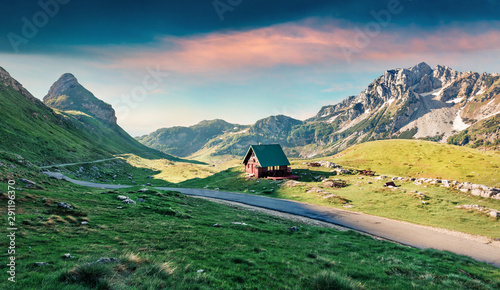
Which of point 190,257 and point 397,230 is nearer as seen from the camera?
point 190,257

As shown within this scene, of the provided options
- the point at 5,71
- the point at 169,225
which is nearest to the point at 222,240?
the point at 169,225

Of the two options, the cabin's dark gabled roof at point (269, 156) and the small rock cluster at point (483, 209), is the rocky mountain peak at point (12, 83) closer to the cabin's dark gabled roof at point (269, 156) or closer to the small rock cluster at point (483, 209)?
the cabin's dark gabled roof at point (269, 156)

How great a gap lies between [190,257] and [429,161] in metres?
112

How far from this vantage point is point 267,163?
79.4 metres

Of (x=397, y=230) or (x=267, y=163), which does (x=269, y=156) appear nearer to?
(x=267, y=163)

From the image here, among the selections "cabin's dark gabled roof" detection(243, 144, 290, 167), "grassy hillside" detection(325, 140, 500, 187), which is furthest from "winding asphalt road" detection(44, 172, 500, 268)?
"grassy hillside" detection(325, 140, 500, 187)

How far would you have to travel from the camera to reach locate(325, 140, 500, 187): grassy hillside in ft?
248

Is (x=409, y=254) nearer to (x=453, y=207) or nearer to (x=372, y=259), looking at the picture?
(x=372, y=259)

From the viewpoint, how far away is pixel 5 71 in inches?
5458

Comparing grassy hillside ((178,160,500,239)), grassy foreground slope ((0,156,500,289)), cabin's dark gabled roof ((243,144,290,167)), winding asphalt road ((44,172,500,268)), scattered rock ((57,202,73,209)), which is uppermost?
cabin's dark gabled roof ((243,144,290,167))

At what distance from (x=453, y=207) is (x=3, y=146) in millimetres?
106824

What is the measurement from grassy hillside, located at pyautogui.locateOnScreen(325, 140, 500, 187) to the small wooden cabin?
3430 cm

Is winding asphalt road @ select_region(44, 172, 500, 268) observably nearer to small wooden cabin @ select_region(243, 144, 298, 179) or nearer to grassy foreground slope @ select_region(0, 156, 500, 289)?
grassy foreground slope @ select_region(0, 156, 500, 289)

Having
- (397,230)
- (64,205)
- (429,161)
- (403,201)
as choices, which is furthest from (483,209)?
(429,161)
